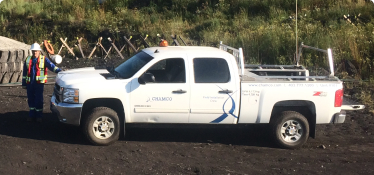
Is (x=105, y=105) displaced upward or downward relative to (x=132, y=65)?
downward

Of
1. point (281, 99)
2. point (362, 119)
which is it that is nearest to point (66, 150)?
point (281, 99)

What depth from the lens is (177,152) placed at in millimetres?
8742

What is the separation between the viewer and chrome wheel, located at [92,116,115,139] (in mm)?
8766

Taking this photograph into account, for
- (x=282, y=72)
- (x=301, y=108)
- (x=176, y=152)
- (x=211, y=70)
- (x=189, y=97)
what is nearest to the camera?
(x=176, y=152)

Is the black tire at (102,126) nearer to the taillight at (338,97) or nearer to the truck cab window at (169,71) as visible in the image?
the truck cab window at (169,71)

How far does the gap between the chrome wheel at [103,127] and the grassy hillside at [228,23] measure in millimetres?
9744

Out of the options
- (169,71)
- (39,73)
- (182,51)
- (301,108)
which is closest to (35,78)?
(39,73)

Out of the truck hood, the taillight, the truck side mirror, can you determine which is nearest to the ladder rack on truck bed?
the taillight

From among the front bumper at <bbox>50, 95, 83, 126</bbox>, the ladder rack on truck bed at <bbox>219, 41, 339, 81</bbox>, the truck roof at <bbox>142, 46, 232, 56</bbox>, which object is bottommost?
the front bumper at <bbox>50, 95, 83, 126</bbox>

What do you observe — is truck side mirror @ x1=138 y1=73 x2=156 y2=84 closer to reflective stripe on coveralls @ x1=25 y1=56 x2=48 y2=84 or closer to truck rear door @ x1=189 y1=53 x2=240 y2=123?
truck rear door @ x1=189 y1=53 x2=240 y2=123

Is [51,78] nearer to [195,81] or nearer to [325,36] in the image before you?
[195,81]

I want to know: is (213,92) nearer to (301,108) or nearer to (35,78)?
(301,108)

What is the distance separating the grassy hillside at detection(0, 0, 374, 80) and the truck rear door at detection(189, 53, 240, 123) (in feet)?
27.5

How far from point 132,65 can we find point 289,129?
123 inches
